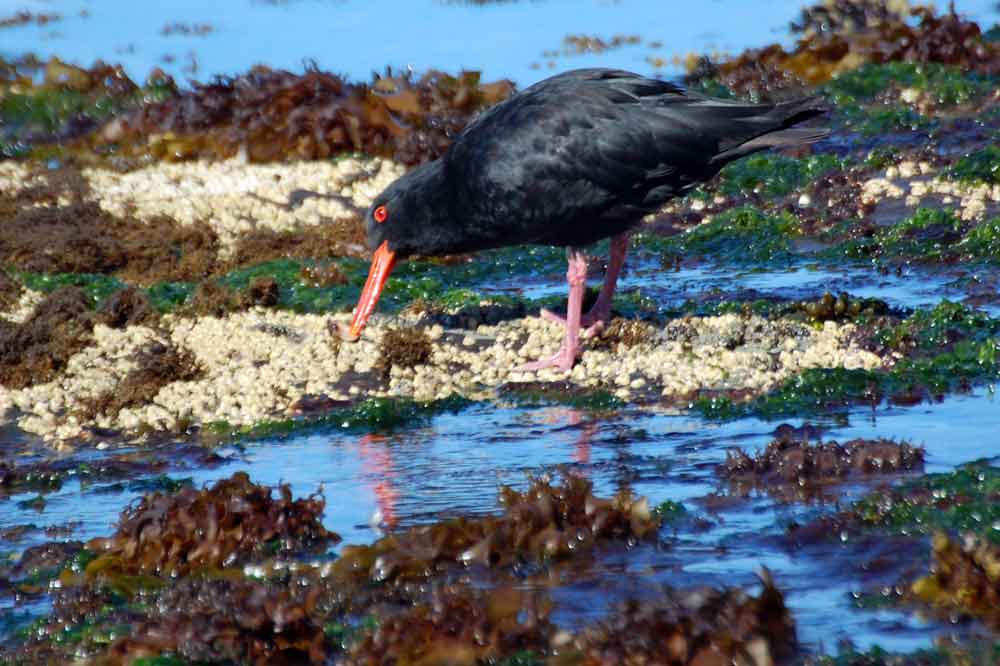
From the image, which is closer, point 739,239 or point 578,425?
point 578,425

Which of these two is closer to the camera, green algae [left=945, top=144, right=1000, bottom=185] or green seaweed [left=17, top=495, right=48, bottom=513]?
green seaweed [left=17, top=495, right=48, bottom=513]

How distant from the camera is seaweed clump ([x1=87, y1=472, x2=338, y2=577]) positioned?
4.99m

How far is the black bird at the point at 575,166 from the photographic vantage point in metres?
7.73

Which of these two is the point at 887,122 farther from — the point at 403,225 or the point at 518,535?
the point at 518,535

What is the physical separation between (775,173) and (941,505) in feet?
20.5

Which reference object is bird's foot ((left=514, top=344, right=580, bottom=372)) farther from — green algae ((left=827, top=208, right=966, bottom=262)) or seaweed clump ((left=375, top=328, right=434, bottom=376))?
green algae ((left=827, top=208, right=966, bottom=262))

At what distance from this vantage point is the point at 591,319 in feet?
26.3

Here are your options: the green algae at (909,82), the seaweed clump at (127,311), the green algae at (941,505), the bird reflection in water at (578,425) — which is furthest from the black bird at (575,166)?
the green algae at (909,82)

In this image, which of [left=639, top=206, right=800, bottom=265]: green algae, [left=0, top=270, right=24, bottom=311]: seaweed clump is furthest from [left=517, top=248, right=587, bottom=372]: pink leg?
[left=0, top=270, right=24, bottom=311]: seaweed clump

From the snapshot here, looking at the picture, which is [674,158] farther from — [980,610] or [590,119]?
[980,610]

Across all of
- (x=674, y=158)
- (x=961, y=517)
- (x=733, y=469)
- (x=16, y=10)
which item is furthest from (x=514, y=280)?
(x=16, y=10)

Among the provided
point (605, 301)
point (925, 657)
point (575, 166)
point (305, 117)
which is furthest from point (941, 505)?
point (305, 117)

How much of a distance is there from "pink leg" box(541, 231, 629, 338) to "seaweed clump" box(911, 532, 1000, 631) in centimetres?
376

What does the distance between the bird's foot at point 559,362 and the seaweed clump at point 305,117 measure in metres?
4.66
